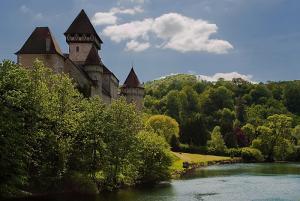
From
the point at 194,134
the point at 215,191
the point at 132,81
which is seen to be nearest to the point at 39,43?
the point at 215,191

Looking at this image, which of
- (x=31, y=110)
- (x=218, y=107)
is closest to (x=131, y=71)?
(x=31, y=110)

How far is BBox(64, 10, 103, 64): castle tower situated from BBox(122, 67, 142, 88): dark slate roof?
18.2m

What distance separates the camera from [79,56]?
79.1m

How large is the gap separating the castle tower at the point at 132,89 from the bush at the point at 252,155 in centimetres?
2827

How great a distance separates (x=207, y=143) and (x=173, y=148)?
11.9 meters

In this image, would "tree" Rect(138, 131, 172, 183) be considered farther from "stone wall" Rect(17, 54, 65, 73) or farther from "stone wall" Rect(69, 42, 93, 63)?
"stone wall" Rect(69, 42, 93, 63)

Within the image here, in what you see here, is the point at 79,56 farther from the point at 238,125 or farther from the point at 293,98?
the point at 293,98

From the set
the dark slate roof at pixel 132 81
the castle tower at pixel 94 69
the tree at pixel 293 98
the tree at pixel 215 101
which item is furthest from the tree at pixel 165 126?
the tree at pixel 293 98

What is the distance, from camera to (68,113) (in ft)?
148

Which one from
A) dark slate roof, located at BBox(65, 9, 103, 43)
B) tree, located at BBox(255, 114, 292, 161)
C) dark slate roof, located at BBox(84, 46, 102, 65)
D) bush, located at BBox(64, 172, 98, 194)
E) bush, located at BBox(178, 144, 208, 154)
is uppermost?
dark slate roof, located at BBox(65, 9, 103, 43)

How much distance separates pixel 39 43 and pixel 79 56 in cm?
1388

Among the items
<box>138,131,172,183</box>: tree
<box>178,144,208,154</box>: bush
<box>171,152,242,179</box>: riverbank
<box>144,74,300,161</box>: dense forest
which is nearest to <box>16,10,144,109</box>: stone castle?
<box>171,152,242,179</box>: riverbank

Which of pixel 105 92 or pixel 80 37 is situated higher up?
pixel 80 37

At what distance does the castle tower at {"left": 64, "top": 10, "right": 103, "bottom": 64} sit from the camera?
79.2 m
